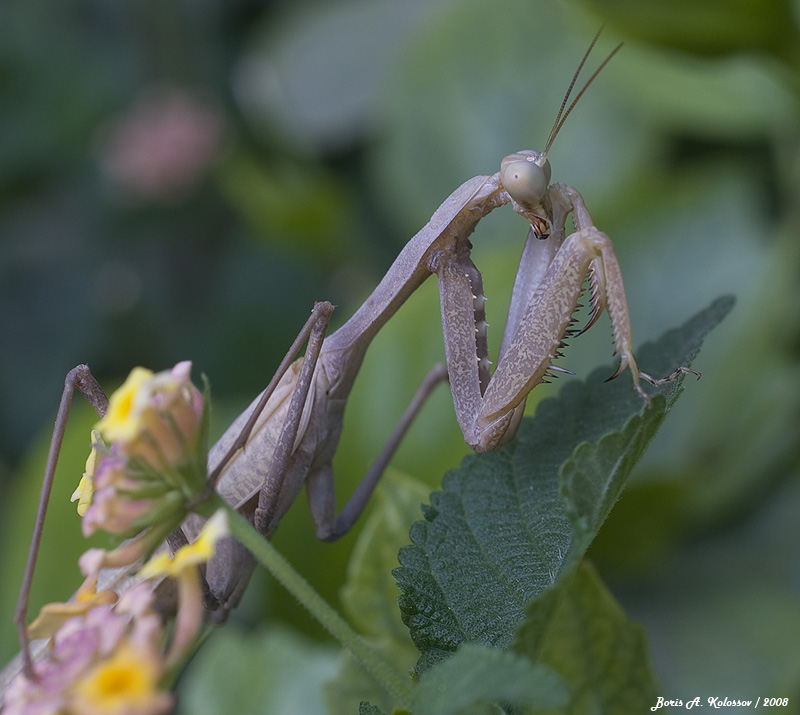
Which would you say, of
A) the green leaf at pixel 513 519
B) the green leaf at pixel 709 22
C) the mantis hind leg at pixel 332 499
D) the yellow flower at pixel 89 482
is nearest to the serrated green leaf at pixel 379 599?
the mantis hind leg at pixel 332 499

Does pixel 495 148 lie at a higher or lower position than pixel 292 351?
lower

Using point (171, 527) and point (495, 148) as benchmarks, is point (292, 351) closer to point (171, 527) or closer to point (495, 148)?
point (171, 527)

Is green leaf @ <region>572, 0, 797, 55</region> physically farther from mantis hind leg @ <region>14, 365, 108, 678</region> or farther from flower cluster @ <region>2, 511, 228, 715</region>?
flower cluster @ <region>2, 511, 228, 715</region>

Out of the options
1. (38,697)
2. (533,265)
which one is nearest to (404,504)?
(533,265)

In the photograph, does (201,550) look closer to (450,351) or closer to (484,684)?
(484,684)

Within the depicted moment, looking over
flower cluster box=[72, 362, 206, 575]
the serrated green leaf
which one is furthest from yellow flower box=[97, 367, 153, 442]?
the serrated green leaf

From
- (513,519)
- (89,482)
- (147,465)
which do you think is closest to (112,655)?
(147,465)

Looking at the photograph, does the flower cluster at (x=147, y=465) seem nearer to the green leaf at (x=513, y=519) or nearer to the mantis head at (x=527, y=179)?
the green leaf at (x=513, y=519)
